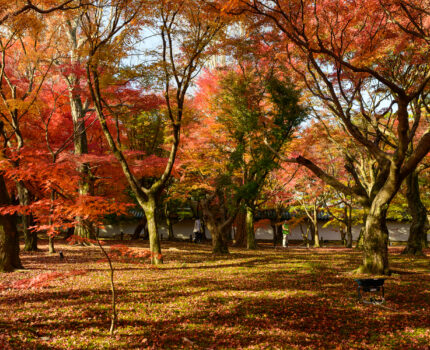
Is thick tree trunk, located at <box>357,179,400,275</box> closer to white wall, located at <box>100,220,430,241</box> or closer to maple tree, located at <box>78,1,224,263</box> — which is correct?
maple tree, located at <box>78,1,224,263</box>

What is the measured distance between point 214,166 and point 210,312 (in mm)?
13174

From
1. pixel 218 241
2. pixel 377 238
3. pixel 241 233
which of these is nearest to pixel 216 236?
pixel 218 241

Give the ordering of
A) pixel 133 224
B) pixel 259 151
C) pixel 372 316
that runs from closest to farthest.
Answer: pixel 372 316, pixel 259 151, pixel 133 224

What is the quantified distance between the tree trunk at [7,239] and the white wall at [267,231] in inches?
963

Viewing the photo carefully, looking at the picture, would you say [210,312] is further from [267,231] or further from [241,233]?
[267,231]

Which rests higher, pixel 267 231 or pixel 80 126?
pixel 80 126

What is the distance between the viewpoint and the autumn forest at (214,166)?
5.53m

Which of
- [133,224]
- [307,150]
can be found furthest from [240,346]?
[133,224]

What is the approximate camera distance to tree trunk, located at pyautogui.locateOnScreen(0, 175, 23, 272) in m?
9.36

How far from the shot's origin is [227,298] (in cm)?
712

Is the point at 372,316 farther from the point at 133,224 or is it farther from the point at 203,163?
the point at 133,224

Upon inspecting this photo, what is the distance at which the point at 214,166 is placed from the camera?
19.0 metres

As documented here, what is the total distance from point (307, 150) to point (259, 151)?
6.88 m

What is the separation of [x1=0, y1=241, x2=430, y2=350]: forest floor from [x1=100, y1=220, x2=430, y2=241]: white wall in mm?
24556
